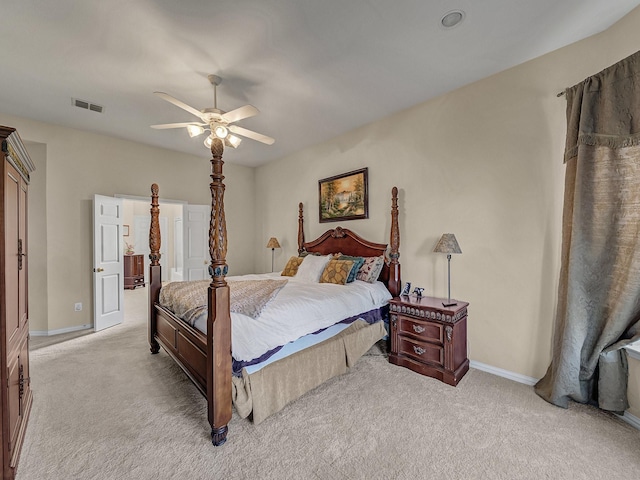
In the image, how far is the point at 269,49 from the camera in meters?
2.29

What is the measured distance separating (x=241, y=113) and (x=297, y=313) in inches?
71.3

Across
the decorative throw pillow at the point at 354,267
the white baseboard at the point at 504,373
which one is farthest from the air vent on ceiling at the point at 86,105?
the white baseboard at the point at 504,373

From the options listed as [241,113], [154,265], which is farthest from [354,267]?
[154,265]

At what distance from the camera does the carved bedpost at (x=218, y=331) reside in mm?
1822

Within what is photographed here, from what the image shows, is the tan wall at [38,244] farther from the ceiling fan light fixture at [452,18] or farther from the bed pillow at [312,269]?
the ceiling fan light fixture at [452,18]

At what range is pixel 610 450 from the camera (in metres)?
1.73

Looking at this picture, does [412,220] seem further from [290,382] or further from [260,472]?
[260,472]

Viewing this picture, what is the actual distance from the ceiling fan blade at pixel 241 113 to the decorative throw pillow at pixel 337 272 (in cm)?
195

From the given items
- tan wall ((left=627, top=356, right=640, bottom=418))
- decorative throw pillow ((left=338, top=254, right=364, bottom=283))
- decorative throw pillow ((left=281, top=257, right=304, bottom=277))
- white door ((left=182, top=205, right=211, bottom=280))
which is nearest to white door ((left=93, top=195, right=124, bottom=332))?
white door ((left=182, top=205, right=211, bottom=280))

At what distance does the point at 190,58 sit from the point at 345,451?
3223mm

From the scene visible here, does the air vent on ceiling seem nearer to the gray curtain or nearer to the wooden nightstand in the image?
the wooden nightstand

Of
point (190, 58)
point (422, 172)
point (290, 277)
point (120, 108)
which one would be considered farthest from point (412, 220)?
point (120, 108)

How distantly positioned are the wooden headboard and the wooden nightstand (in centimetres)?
48

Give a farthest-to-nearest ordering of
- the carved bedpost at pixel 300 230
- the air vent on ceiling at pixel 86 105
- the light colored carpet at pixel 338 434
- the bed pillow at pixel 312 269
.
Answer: the carved bedpost at pixel 300 230
the bed pillow at pixel 312 269
the air vent on ceiling at pixel 86 105
the light colored carpet at pixel 338 434
